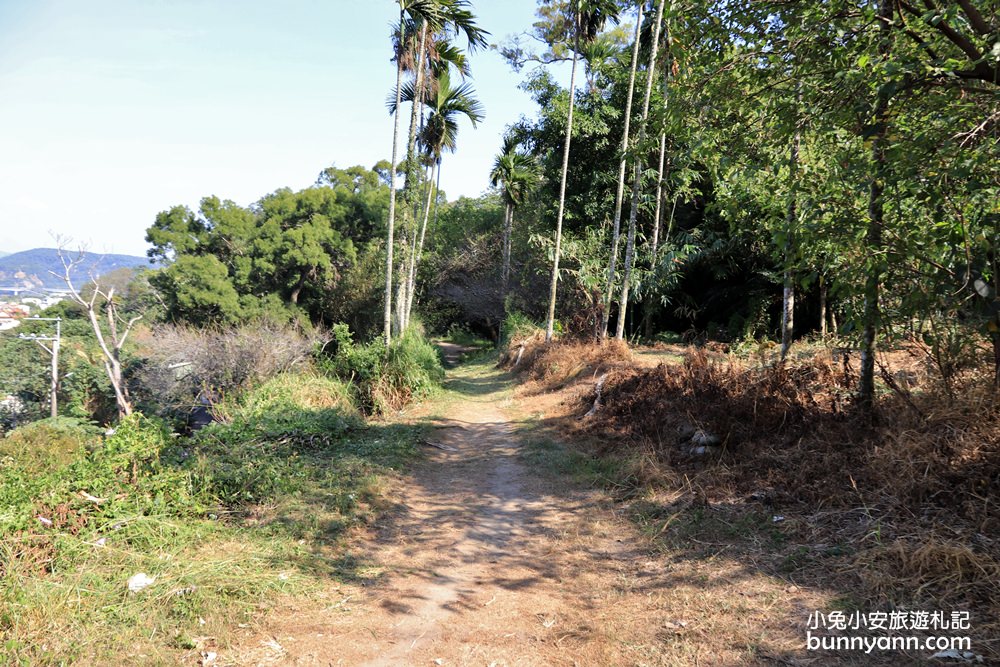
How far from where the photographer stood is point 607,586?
14.7 ft

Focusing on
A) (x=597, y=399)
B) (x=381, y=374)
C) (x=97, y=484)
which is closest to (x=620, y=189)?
(x=597, y=399)

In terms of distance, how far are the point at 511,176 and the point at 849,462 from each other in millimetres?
23063

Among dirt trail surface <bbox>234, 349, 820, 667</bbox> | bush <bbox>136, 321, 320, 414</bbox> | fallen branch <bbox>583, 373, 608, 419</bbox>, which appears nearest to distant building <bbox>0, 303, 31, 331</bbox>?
bush <bbox>136, 321, 320, 414</bbox>

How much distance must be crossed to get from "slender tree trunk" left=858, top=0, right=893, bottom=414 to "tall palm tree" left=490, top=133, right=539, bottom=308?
829 inches

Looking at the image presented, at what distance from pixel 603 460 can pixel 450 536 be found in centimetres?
275

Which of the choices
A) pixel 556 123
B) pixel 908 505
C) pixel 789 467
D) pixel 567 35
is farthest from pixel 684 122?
pixel 556 123

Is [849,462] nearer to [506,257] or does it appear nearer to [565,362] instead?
[565,362]

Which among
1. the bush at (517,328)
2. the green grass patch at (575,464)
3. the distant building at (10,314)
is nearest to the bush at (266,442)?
the green grass patch at (575,464)

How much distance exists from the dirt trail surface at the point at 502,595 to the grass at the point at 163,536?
373mm

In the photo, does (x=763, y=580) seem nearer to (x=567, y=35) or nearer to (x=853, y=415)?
(x=853, y=415)

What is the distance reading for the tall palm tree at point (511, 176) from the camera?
2658cm

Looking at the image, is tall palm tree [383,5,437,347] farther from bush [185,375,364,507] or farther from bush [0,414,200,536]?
bush [0,414,200,536]

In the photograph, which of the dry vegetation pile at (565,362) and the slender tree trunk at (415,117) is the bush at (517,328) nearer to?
the dry vegetation pile at (565,362)

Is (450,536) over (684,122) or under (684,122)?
under
